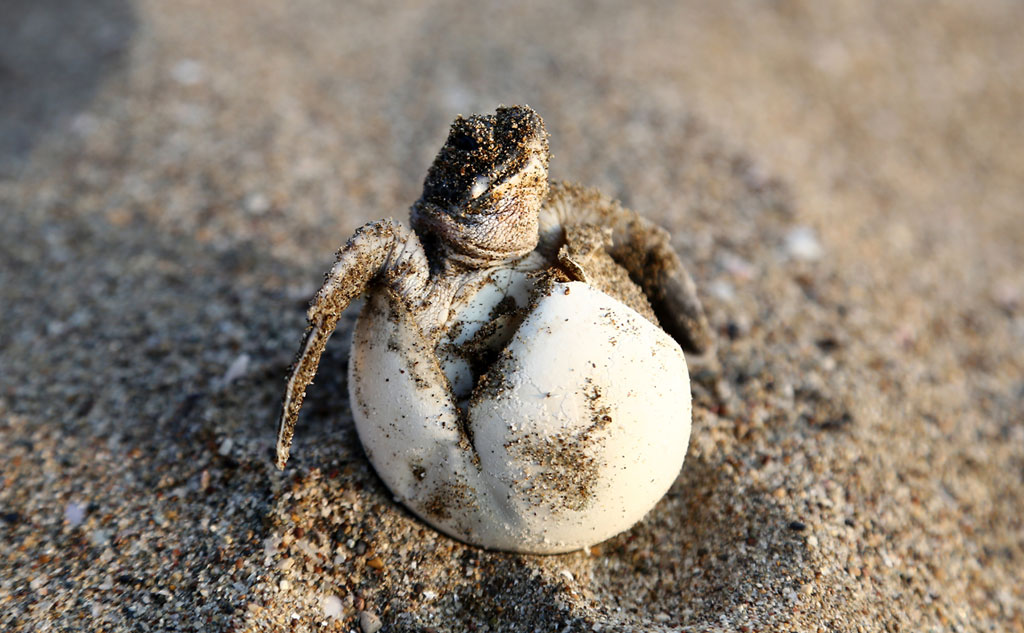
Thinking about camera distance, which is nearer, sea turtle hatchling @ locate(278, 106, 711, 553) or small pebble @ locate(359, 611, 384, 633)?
sea turtle hatchling @ locate(278, 106, 711, 553)

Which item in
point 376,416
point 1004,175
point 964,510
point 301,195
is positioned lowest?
point 1004,175

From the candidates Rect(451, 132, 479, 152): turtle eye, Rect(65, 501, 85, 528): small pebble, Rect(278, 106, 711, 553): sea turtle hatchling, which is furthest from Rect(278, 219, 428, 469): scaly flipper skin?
Rect(65, 501, 85, 528): small pebble

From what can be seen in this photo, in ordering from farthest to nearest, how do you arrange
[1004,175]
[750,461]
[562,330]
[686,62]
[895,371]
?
[1004,175]
[686,62]
[895,371]
[750,461]
[562,330]

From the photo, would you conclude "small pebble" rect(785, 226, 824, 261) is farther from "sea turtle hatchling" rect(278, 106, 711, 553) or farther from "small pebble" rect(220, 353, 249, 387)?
"small pebble" rect(220, 353, 249, 387)

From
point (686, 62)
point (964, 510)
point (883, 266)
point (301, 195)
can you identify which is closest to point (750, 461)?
point (964, 510)

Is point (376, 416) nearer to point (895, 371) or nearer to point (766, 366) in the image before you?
point (766, 366)

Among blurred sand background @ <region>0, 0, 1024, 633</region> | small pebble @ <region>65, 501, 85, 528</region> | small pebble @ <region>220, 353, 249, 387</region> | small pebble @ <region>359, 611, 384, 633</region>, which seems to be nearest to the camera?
small pebble @ <region>359, 611, 384, 633</region>

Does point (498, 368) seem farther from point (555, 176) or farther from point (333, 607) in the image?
point (555, 176)
